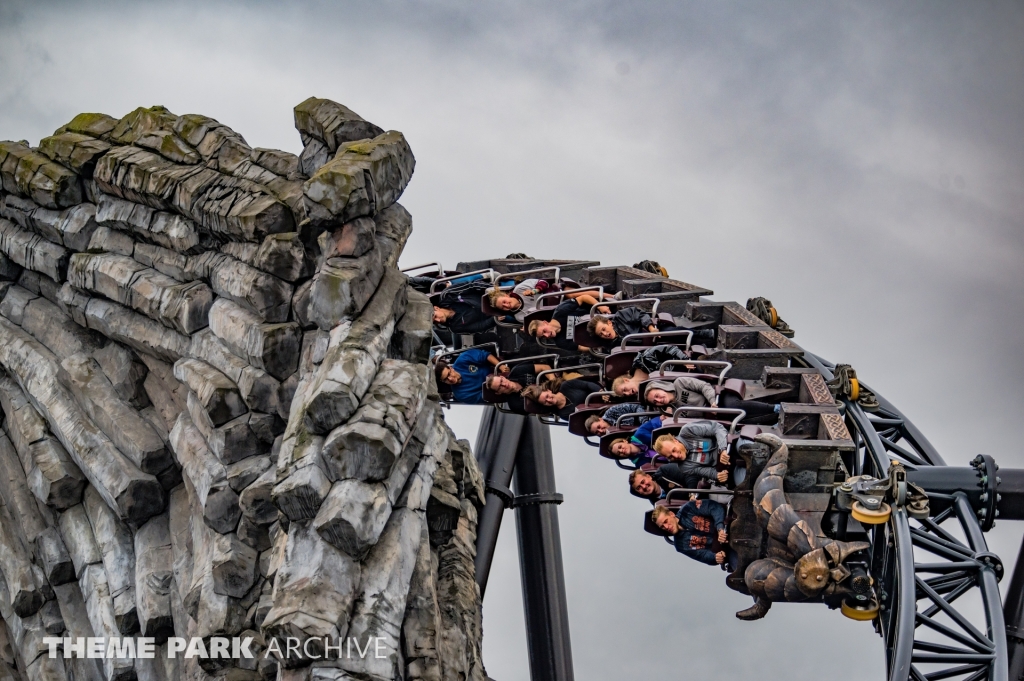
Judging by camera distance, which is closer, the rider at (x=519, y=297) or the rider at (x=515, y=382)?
the rider at (x=515, y=382)

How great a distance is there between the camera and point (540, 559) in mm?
22141

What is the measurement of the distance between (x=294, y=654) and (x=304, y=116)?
7408mm

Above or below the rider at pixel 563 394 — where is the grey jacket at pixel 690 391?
below

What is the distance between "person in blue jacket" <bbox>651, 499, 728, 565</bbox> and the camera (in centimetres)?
1567

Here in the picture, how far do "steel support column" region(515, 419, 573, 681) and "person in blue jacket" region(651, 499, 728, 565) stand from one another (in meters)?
6.29

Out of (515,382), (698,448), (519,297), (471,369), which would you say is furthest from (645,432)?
(471,369)

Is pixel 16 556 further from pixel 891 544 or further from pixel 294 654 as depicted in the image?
pixel 891 544

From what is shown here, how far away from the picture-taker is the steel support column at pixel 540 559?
2169cm

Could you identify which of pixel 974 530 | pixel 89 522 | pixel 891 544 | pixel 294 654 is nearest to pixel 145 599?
pixel 89 522

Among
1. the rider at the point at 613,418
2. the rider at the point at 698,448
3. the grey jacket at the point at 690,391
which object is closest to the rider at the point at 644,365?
the rider at the point at 613,418

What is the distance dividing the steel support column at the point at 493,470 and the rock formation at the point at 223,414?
1.84m

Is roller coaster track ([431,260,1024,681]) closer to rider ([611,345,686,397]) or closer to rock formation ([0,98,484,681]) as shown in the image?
rider ([611,345,686,397])

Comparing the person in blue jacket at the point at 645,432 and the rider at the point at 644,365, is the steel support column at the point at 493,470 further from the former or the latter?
the person in blue jacket at the point at 645,432

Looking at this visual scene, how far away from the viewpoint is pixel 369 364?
42.4ft
